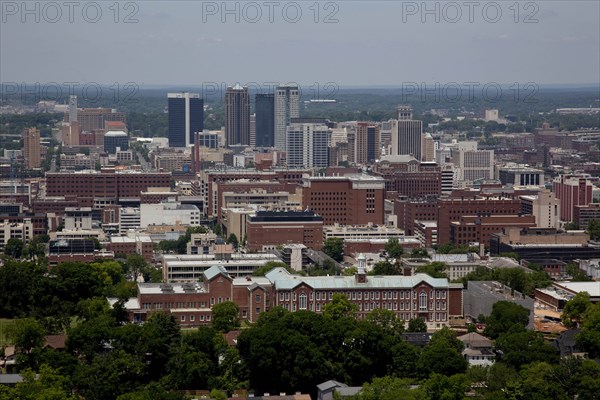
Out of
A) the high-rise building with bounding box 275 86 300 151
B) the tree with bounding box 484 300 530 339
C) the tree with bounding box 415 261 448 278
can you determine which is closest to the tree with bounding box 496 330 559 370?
the tree with bounding box 484 300 530 339

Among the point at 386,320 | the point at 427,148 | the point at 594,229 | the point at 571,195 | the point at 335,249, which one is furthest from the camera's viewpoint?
the point at 427,148

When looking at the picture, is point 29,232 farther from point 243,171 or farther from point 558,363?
point 558,363

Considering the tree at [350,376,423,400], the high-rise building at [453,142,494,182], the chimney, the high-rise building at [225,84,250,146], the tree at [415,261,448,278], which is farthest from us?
the high-rise building at [225,84,250,146]

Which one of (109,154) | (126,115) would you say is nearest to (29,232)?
(109,154)

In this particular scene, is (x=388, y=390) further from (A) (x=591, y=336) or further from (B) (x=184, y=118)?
(B) (x=184, y=118)

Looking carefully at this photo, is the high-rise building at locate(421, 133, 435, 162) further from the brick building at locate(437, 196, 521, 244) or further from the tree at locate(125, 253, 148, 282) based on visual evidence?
the tree at locate(125, 253, 148, 282)

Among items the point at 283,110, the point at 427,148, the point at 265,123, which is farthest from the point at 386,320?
the point at 265,123

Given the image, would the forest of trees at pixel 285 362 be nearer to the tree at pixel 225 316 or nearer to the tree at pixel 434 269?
the tree at pixel 225 316
